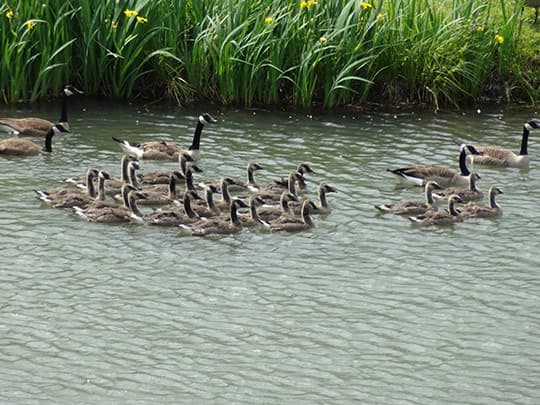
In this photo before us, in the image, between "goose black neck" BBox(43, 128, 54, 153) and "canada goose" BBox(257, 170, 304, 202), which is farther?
"goose black neck" BBox(43, 128, 54, 153)

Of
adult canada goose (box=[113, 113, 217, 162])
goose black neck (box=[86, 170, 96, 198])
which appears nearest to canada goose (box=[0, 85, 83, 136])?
adult canada goose (box=[113, 113, 217, 162])

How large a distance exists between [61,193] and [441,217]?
5066mm

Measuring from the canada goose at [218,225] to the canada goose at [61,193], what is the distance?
1.85 metres

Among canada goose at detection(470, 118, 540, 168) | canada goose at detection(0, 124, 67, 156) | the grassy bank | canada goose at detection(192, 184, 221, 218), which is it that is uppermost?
the grassy bank

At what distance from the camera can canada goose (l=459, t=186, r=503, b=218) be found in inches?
675

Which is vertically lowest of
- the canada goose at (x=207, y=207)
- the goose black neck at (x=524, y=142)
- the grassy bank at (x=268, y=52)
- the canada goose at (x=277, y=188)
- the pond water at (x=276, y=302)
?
the pond water at (x=276, y=302)

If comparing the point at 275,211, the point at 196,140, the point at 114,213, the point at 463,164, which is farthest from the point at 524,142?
the point at 114,213

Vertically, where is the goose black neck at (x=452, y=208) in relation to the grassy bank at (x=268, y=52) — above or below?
below

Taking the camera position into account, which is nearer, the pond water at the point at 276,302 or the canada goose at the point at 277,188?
the pond water at the point at 276,302

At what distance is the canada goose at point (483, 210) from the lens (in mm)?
17156

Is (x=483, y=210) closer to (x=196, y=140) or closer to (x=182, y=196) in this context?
(x=182, y=196)

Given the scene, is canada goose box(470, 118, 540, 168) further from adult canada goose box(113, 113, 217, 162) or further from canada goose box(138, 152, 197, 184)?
canada goose box(138, 152, 197, 184)

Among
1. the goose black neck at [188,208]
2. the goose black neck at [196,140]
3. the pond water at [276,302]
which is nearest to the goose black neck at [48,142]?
the pond water at [276,302]

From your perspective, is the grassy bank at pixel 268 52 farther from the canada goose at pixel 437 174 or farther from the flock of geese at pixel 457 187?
the canada goose at pixel 437 174
